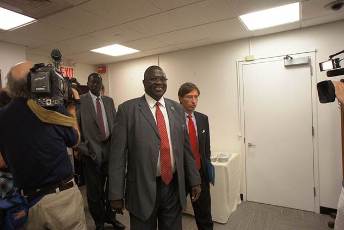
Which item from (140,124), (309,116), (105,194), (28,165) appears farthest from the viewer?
(309,116)

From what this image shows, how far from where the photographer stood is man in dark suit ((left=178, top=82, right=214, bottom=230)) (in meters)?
2.28

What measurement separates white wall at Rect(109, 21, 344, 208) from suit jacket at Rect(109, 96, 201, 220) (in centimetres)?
216

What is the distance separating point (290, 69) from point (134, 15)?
209 centimetres

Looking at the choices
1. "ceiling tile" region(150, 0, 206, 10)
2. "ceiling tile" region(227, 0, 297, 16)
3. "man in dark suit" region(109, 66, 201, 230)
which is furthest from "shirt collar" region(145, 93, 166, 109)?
"ceiling tile" region(227, 0, 297, 16)

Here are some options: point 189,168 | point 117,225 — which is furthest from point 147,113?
point 117,225

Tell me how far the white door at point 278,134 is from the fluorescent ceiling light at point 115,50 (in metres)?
1.84

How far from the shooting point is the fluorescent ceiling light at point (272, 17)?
2527 mm

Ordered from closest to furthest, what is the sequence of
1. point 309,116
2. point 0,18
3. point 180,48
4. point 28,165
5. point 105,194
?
point 28,165
point 0,18
point 105,194
point 309,116
point 180,48

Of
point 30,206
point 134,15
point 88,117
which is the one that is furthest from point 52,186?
point 134,15

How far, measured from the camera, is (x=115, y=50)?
A: 154 inches

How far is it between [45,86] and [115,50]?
294 centimetres

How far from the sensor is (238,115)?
3.55 meters

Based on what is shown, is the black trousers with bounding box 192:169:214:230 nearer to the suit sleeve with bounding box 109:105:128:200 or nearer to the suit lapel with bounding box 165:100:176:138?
the suit lapel with bounding box 165:100:176:138

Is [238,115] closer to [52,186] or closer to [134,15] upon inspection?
[134,15]
